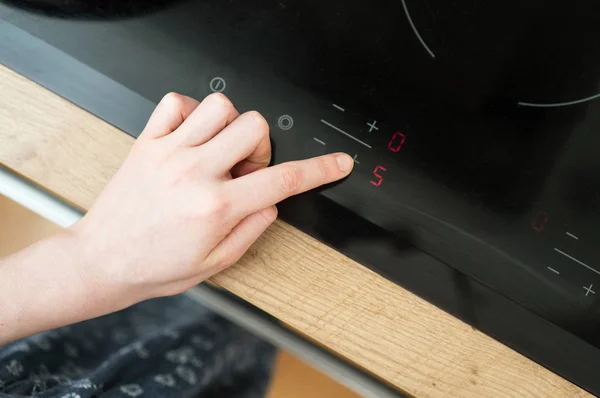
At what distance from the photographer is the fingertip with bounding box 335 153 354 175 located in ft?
1.27

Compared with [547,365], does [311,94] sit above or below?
above

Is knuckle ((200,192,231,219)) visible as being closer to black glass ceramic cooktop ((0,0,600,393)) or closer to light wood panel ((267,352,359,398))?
black glass ceramic cooktop ((0,0,600,393))

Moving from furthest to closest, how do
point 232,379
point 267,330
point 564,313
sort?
point 232,379 → point 267,330 → point 564,313

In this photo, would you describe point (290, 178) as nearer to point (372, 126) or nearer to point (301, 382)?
point (372, 126)

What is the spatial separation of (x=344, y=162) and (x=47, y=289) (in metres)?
0.28

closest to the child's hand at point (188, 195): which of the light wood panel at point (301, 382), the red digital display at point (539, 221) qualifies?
the red digital display at point (539, 221)

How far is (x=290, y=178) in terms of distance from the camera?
1.25ft

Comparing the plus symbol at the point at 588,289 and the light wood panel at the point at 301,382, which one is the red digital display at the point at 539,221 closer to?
the plus symbol at the point at 588,289

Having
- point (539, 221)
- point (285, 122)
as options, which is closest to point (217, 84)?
point (285, 122)

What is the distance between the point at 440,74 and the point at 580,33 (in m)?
0.12

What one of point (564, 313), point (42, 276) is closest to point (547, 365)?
point (564, 313)

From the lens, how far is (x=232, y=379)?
691 mm

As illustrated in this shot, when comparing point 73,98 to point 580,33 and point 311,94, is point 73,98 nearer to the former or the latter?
point 311,94

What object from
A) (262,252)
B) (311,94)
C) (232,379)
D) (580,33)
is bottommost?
(232,379)
